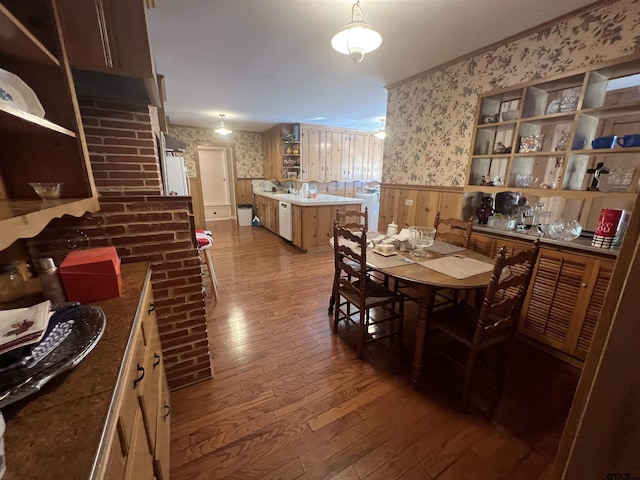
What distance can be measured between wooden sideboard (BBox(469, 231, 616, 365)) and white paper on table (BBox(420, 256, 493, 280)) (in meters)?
0.56

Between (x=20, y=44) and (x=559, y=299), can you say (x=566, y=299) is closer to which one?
(x=559, y=299)

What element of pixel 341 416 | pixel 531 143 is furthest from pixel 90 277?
pixel 531 143

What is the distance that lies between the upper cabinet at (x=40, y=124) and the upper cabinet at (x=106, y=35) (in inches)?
4.3

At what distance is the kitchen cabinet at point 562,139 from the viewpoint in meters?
1.70

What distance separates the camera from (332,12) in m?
1.78

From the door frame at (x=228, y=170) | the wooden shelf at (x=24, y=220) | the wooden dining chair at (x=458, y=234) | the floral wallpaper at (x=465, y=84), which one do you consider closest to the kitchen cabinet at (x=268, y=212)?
the door frame at (x=228, y=170)

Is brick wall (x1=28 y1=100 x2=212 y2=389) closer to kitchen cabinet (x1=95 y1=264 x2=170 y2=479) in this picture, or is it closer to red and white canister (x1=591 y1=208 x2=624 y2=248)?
kitchen cabinet (x1=95 y1=264 x2=170 y2=479)

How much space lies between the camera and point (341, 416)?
146cm

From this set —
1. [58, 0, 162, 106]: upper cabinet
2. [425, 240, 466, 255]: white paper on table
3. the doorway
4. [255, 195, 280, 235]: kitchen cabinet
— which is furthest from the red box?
the doorway

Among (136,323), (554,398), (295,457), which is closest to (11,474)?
(136,323)

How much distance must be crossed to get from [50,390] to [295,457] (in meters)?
1.11

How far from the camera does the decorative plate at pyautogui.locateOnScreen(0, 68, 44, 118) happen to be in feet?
2.63

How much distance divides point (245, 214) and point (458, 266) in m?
5.54

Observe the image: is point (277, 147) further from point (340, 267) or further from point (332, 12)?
point (340, 267)
